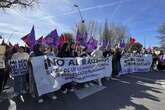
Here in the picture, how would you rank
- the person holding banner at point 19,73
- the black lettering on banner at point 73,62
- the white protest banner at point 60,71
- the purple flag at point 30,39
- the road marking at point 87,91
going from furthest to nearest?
the purple flag at point 30,39
the black lettering on banner at point 73,62
the road marking at point 87,91
the person holding banner at point 19,73
the white protest banner at point 60,71

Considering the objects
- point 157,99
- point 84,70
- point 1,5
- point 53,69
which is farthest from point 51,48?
point 1,5

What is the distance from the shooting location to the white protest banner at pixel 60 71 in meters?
9.87

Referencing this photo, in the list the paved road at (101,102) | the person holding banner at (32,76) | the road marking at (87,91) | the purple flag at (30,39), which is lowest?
the paved road at (101,102)

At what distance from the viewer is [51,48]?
1585 centimetres

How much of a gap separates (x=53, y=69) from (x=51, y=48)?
553cm

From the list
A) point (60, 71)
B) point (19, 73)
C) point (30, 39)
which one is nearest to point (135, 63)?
point (30, 39)

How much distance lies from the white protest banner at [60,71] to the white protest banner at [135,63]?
574cm

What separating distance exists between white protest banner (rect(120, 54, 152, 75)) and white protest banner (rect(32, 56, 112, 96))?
18.8 feet

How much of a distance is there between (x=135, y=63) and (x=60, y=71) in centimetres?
1093

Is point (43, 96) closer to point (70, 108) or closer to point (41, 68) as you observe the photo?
point (41, 68)

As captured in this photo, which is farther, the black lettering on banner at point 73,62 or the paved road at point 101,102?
the black lettering on banner at point 73,62

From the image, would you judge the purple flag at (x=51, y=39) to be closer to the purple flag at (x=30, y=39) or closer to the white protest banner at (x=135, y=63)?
the purple flag at (x=30, y=39)

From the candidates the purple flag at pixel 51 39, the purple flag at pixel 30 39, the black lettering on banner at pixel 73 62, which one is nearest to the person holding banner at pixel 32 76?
the black lettering on banner at pixel 73 62

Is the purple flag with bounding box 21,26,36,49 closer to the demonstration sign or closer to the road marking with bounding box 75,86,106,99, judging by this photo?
the demonstration sign
